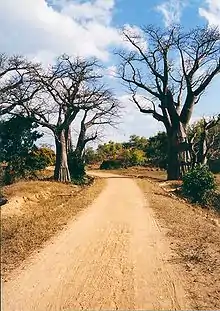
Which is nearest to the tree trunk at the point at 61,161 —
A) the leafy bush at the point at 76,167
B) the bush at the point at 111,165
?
the leafy bush at the point at 76,167

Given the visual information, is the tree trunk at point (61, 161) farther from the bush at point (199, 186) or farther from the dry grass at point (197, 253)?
the dry grass at point (197, 253)

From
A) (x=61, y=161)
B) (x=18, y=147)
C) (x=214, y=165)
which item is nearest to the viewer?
(x=18, y=147)

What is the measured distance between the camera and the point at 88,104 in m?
31.4

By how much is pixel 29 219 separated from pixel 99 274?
4668mm

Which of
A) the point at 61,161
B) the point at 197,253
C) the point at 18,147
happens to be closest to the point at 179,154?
the point at 61,161

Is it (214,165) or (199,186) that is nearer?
(199,186)

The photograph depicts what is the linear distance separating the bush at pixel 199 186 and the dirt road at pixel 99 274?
1160 centimetres

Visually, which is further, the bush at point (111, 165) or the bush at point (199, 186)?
the bush at point (111, 165)

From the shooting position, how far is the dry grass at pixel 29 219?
349 inches

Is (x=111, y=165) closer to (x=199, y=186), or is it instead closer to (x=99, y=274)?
(x=199, y=186)

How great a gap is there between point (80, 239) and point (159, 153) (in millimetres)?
43386

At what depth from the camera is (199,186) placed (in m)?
23.6

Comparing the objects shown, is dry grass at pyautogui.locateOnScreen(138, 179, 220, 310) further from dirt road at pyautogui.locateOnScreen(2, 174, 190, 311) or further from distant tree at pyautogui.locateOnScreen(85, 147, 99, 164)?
distant tree at pyautogui.locateOnScreen(85, 147, 99, 164)

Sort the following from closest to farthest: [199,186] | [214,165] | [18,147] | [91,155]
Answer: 1. [199,186]
2. [18,147]
3. [214,165]
4. [91,155]
